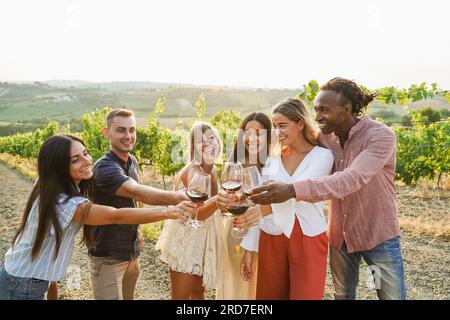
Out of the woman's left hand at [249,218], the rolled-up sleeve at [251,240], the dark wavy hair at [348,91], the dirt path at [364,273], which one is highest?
the dark wavy hair at [348,91]

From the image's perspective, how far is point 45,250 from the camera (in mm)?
2535

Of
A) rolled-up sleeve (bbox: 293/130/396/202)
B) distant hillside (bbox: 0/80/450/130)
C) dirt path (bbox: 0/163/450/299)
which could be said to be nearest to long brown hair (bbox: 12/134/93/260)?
rolled-up sleeve (bbox: 293/130/396/202)

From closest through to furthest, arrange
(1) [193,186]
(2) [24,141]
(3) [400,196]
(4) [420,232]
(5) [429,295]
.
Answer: (1) [193,186], (5) [429,295], (4) [420,232], (3) [400,196], (2) [24,141]

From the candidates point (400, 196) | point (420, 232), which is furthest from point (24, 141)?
point (420, 232)

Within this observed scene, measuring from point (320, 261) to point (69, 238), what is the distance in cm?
171

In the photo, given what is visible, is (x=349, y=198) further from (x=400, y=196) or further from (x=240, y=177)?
(x=400, y=196)

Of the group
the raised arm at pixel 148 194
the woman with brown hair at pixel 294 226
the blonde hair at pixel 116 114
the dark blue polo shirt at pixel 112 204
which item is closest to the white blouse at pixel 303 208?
the woman with brown hair at pixel 294 226

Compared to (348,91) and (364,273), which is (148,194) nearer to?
(348,91)

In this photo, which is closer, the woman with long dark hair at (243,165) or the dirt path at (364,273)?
the woman with long dark hair at (243,165)

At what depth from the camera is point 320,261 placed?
2.79 m

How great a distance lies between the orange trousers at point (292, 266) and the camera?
9.04 feet

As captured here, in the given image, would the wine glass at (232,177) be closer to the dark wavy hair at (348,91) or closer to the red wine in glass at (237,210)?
the red wine in glass at (237,210)

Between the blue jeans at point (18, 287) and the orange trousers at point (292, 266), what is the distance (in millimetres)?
1511

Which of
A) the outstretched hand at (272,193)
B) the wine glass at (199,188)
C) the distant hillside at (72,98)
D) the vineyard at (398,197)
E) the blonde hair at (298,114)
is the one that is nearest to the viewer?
the outstretched hand at (272,193)
